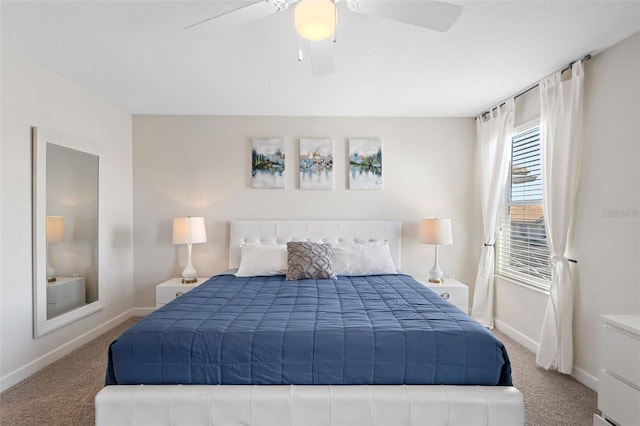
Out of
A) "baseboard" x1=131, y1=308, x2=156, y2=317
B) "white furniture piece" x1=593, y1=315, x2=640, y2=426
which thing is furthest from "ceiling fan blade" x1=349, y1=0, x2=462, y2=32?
"baseboard" x1=131, y1=308, x2=156, y2=317

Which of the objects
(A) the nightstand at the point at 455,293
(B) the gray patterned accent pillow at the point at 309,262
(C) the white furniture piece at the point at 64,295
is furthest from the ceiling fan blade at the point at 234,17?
(A) the nightstand at the point at 455,293

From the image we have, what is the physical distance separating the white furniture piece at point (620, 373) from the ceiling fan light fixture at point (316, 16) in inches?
86.3

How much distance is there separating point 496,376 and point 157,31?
9.70 ft

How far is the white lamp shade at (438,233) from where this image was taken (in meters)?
3.69

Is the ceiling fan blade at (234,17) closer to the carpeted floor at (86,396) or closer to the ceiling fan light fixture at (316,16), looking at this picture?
the ceiling fan light fixture at (316,16)

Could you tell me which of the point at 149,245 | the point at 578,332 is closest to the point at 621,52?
the point at 578,332

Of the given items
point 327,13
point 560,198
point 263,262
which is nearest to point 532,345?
point 560,198

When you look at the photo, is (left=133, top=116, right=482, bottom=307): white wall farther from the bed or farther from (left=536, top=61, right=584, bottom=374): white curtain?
the bed

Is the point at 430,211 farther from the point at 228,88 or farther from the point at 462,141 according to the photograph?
Answer: the point at 228,88

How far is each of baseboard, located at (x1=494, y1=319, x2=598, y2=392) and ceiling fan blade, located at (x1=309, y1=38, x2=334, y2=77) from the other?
9.58ft

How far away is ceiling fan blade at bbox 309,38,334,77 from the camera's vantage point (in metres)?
1.90

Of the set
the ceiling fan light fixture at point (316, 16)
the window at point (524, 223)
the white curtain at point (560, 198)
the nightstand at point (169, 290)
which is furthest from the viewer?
the nightstand at point (169, 290)

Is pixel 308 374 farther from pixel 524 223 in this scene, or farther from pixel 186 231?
pixel 524 223

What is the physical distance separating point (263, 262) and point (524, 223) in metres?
2.72
